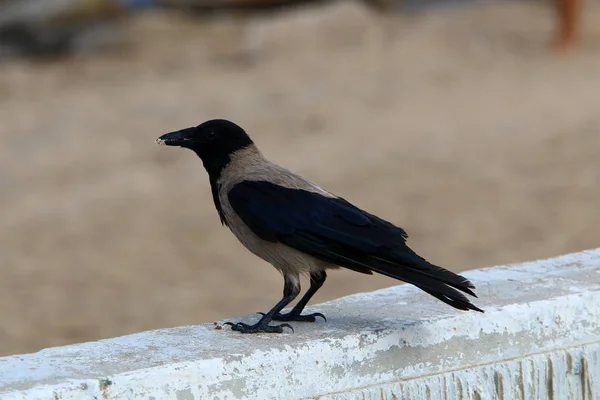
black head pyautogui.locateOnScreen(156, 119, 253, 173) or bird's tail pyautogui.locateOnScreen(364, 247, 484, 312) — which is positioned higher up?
black head pyautogui.locateOnScreen(156, 119, 253, 173)

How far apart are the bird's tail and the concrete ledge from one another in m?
0.17

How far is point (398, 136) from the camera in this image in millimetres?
10727

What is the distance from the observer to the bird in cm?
319

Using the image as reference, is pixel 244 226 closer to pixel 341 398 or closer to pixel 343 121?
pixel 341 398

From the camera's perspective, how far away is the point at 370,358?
10.3ft

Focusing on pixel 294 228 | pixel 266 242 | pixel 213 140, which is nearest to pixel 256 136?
pixel 213 140

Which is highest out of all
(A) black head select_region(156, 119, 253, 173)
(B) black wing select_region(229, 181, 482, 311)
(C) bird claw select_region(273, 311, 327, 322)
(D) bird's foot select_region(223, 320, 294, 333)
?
(A) black head select_region(156, 119, 253, 173)

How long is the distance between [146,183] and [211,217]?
1.16 metres

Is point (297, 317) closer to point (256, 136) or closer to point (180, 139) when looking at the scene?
point (180, 139)

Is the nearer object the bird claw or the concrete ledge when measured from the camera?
the concrete ledge

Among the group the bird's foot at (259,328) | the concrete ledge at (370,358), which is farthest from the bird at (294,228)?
the concrete ledge at (370,358)

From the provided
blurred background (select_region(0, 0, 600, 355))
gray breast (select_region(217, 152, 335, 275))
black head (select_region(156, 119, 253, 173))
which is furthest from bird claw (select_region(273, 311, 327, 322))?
blurred background (select_region(0, 0, 600, 355))

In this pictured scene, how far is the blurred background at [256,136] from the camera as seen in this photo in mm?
7938

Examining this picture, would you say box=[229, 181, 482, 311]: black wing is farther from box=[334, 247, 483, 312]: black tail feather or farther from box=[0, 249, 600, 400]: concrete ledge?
box=[0, 249, 600, 400]: concrete ledge
